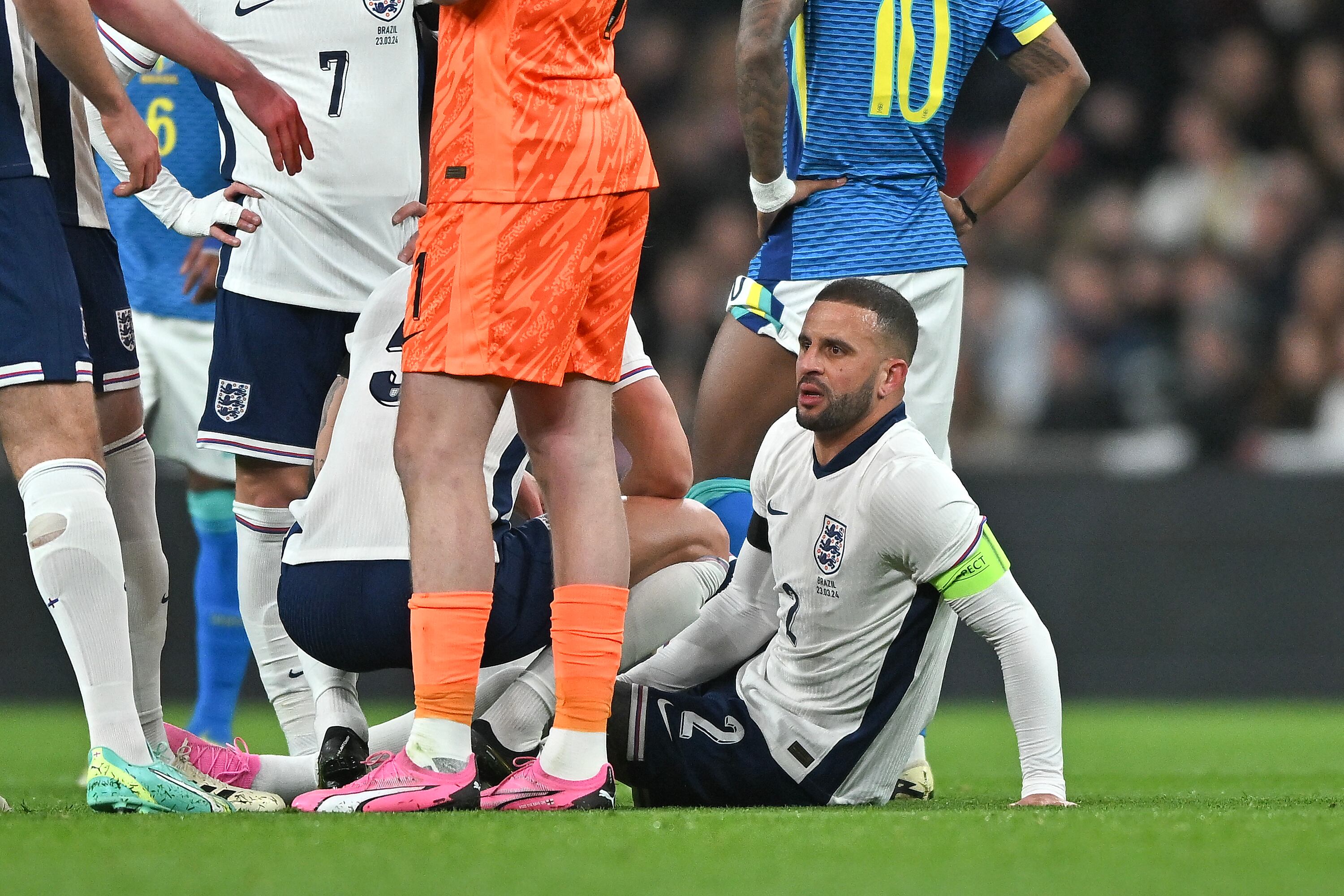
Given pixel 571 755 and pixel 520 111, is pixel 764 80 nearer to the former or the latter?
pixel 520 111

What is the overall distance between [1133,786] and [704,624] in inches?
46.7

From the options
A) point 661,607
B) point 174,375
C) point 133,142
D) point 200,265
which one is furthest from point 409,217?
point 174,375

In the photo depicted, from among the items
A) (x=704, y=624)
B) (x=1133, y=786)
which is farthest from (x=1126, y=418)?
(x=704, y=624)

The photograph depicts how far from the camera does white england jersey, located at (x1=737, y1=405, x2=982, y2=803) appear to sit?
3.27 meters

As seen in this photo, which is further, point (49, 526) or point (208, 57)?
point (208, 57)

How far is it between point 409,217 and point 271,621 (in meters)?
0.98

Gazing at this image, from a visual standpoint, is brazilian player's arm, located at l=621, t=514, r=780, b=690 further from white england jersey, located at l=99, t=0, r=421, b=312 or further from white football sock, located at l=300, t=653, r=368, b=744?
white england jersey, located at l=99, t=0, r=421, b=312

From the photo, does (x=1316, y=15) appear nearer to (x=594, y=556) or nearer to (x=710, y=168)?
(x=710, y=168)

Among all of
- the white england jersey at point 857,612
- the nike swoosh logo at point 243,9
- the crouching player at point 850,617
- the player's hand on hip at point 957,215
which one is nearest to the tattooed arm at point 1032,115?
the player's hand on hip at point 957,215

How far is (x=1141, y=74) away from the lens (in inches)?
398

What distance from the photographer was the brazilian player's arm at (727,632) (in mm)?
3662

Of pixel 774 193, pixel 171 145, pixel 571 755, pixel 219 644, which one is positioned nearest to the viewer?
pixel 571 755

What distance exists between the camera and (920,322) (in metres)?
4.31

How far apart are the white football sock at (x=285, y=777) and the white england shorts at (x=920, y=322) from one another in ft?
4.95
